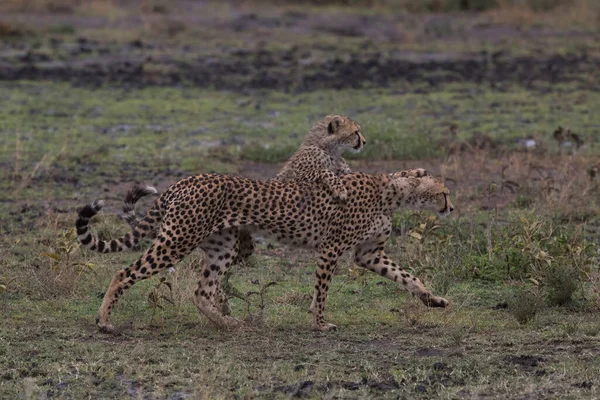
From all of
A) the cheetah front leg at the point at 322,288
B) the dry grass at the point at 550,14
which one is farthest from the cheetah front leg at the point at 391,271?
the dry grass at the point at 550,14

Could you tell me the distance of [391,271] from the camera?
8.02 meters

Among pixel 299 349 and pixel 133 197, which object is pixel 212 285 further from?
pixel 299 349

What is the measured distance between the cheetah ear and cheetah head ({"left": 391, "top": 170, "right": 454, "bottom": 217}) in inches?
51.3

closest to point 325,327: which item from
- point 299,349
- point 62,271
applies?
point 299,349

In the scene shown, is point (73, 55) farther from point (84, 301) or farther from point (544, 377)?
point (544, 377)

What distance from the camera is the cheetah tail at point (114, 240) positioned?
7414 mm

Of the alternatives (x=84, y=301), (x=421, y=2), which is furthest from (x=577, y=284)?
(x=421, y=2)

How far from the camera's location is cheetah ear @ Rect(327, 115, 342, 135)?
9.48 metres

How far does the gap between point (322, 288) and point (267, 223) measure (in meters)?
0.54

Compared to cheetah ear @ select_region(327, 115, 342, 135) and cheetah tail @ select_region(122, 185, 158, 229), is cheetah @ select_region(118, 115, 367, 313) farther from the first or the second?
cheetah tail @ select_region(122, 185, 158, 229)

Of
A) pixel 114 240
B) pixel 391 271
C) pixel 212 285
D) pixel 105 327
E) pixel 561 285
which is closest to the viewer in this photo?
pixel 105 327

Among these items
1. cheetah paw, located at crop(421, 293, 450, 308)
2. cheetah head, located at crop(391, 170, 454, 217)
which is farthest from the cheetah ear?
cheetah paw, located at crop(421, 293, 450, 308)

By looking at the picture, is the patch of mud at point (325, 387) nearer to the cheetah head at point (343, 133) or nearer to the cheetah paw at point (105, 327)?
the cheetah paw at point (105, 327)

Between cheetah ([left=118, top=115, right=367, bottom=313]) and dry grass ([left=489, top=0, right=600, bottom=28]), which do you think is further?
dry grass ([left=489, top=0, right=600, bottom=28])
